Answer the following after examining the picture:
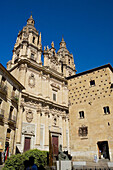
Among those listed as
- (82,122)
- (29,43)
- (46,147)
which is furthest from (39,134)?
(29,43)

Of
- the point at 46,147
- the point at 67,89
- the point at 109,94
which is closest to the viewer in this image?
the point at 46,147

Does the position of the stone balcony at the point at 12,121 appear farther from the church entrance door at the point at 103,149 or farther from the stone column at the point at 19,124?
the church entrance door at the point at 103,149

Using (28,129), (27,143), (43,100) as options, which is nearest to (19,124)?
(28,129)

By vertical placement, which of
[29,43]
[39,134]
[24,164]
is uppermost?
[29,43]

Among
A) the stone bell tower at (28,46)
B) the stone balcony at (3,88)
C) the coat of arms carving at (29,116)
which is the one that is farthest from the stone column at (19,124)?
the stone bell tower at (28,46)

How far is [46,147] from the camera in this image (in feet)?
75.0

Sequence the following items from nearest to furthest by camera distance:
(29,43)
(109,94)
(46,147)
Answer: (46,147)
(109,94)
(29,43)

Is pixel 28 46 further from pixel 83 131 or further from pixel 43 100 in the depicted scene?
pixel 83 131

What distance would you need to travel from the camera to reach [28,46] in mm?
27922

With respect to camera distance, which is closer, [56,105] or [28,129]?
[28,129]

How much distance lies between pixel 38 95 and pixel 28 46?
8829 mm

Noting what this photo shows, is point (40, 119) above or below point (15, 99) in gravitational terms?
below

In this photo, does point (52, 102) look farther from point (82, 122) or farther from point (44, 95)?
point (82, 122)

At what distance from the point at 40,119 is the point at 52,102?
3.69 m
